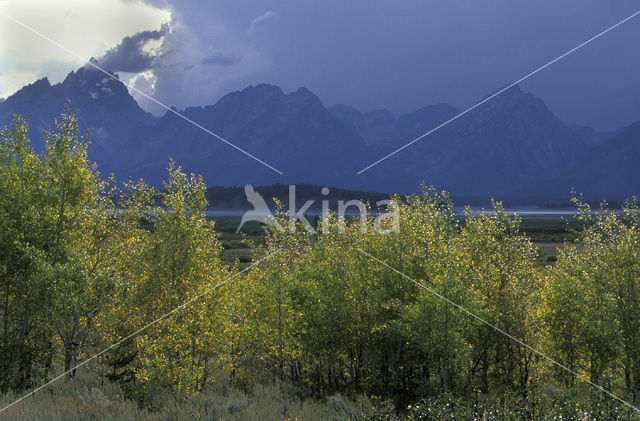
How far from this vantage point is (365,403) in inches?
Answer: 958

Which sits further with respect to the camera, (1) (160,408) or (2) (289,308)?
(2) (289,308)

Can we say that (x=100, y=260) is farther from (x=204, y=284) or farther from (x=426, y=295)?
(x=426, y=295)

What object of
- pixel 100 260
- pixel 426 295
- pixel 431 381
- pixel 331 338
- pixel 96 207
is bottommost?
pixel 431 381

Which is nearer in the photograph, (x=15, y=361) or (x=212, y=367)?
(x=15, y=361)

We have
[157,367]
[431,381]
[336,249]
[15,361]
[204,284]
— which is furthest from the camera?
[336,249]

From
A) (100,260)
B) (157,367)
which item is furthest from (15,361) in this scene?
(157,367)

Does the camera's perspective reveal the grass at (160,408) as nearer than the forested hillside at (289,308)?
Yes

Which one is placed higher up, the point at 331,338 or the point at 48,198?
the point at 48,198

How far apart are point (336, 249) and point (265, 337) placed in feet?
25.3

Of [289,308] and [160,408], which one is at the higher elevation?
[289,308]

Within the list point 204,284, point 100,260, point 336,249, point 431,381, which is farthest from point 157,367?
point 431,381

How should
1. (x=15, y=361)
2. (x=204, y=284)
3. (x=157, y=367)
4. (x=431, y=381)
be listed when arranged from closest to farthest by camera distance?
(x=157, y=367)
(x=15, y=361)
(x=204, y=284)
(x=431, y=381)

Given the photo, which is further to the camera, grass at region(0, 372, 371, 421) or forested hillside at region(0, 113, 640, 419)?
forested hillside at region(0, 113, 640, 419)

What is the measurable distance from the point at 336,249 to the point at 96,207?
647 inches
